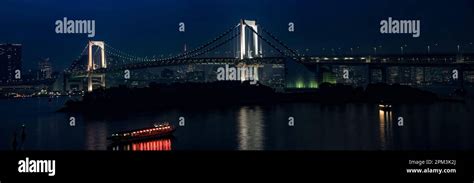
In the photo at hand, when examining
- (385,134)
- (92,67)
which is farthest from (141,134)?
(92,67)

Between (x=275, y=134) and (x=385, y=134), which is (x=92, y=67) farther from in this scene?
(x=385, y=134)

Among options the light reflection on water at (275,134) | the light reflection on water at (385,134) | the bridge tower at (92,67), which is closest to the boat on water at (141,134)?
the light reflection on water at (275,134)

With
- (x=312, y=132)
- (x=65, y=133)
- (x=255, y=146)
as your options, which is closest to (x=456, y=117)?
(x=312, y=132)

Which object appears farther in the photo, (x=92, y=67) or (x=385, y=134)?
(x=92, y=67)

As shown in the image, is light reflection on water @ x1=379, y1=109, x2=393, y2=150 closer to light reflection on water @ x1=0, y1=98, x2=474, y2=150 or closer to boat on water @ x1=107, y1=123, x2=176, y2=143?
light reflection on water @ x1=0, y1=98, x2=474, y2=150

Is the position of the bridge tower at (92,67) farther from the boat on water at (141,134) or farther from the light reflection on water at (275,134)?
the boat on water at (141,134)

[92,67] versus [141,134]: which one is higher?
[92,67]

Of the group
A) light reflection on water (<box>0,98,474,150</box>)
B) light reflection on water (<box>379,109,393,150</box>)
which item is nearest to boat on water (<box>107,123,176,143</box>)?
light reflection on water (<box>0,98,474,150</box>)

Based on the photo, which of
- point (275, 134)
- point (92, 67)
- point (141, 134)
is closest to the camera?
point (141, 134)
